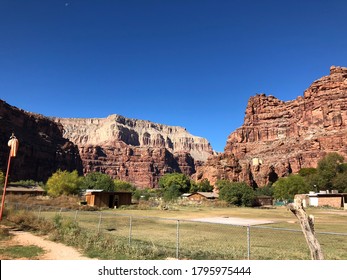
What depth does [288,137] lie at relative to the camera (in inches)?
6767

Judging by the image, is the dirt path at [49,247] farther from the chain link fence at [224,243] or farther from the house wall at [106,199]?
the house wall at [106,199]

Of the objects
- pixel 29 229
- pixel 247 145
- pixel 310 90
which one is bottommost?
pixel 29 229

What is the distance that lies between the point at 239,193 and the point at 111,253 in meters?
59.6

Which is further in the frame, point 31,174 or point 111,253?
point 31,174

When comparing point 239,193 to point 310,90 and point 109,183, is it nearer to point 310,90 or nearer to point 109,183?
point 109,183

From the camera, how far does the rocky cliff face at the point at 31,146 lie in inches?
5748

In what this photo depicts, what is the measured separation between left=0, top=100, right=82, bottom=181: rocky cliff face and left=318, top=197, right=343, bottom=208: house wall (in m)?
128

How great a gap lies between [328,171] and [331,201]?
3035cm

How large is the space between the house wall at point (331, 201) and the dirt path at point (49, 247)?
225 feet

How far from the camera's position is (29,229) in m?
18.9

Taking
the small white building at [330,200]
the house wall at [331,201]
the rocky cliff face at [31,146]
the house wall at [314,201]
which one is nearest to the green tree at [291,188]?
the house wall at [314,201]

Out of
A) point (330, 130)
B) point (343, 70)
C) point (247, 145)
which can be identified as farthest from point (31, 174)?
point (343, 70)

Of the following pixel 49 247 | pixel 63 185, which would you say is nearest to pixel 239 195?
pixel 63 185

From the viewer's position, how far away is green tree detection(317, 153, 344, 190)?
92.6m
